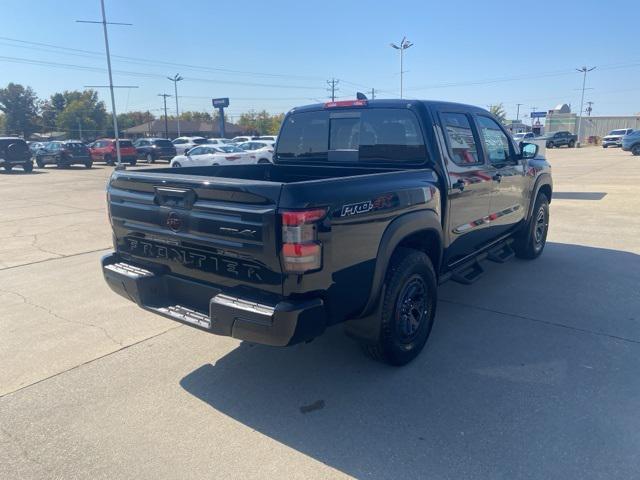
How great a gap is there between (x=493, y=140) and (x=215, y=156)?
1837 cm

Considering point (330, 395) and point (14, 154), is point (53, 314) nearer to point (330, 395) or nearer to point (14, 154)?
point (330, 395)

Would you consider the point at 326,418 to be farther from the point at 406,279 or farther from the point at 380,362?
the point at 406,279

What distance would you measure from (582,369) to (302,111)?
3.39 metres

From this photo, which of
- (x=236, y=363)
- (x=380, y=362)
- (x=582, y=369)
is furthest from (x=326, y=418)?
(x=582, y=369)

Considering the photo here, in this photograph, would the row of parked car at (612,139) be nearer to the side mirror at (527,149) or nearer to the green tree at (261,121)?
the side mirror at (527,149)

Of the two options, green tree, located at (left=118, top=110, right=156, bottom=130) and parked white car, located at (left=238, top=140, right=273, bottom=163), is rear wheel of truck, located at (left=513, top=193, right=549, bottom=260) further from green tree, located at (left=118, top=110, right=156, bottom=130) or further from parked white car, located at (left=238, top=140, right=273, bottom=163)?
green tree, located at (left=118, top=110, right=156, bottom=130)

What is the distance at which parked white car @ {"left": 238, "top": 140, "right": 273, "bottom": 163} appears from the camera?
21.5m

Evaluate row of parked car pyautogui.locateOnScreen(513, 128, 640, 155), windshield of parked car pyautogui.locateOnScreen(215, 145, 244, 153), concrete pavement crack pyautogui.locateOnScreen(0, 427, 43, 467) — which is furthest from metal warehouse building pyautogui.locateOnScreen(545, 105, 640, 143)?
concrete pavement crack pyautogui.locateOnScreen(0, 427, 43, 467)

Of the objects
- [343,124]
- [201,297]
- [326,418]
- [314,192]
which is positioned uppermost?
[343,124]

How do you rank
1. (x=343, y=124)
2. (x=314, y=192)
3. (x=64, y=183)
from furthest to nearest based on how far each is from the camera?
(x=64, y=183) → (x=343, y=124) → (x=314, y=192)

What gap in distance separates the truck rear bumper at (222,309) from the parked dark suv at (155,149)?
3027cm

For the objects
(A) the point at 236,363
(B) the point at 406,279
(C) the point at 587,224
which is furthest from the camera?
(C) the point at 587,224

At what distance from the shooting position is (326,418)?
9.96 ft

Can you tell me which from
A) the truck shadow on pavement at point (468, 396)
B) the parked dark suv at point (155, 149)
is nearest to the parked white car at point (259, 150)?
the parked dark suv at point (155, 149)
